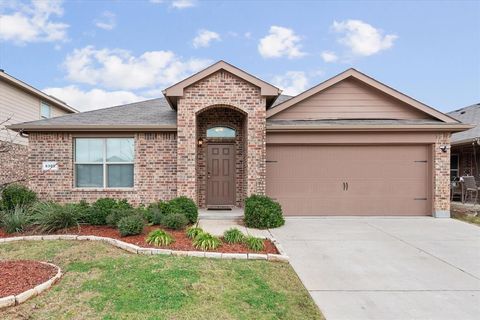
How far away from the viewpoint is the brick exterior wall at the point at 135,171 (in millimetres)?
9750

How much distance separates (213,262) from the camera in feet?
17.4

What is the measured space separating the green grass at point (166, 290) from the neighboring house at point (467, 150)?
1152cm

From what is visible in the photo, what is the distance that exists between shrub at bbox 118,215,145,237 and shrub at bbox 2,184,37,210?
3695mm

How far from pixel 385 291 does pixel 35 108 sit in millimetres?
17623

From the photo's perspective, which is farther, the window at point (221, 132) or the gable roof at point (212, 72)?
the window at point (221, 132)

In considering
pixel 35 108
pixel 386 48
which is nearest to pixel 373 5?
pixel 386 48

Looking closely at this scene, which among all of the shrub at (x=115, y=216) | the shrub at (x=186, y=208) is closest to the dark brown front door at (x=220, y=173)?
the shrub at (x=186, y=208)

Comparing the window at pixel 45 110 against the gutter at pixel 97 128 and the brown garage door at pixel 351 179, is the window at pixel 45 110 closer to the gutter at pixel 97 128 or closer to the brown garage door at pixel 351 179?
the gutter at pixel 97 128

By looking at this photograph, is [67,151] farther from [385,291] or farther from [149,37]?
[385,291]

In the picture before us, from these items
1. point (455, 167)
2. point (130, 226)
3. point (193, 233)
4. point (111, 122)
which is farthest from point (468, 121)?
point (130, 226)

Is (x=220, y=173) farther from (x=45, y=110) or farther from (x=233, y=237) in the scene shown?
(x=45, y=110)

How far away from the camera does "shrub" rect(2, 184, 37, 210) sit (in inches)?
342

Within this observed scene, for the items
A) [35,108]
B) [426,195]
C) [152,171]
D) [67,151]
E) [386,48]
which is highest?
[386,48]

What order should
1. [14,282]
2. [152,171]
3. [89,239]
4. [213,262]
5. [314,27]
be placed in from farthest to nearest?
[314,27]
[152,171]
[89,239]
[213,262]
[14,282]
